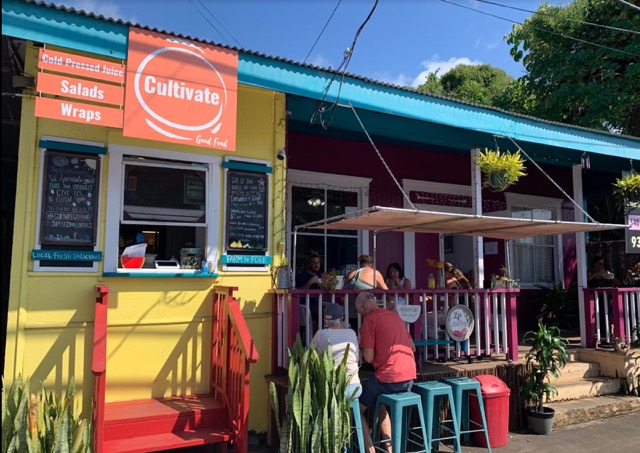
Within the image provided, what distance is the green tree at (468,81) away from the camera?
83.1 feet

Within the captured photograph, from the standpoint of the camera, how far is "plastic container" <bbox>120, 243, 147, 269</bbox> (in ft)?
15.3

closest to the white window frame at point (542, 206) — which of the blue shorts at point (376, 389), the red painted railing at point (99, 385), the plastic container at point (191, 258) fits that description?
the blue shorts at point (376, 389)

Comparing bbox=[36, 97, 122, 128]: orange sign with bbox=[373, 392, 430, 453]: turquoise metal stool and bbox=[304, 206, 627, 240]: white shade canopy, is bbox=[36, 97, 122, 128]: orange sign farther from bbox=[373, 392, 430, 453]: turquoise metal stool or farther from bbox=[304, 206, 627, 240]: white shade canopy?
bbox=[373, 392, 430, 453]: turquoise metal stool

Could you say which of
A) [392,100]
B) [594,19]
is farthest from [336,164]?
[594,19]

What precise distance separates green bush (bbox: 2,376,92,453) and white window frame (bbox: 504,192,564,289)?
25.7ft

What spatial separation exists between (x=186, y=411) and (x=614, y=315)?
19.4 feet

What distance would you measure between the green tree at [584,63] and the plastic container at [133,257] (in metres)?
9.29

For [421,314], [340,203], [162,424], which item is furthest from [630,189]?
[162,424]

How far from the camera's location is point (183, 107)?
4363 mm

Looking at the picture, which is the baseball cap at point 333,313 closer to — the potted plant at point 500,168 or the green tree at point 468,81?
the potted plant at point 500,168

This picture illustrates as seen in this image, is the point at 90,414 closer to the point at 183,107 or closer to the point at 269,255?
the point at 269,255

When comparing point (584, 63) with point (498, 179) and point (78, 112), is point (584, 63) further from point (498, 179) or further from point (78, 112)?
point (78, 112)

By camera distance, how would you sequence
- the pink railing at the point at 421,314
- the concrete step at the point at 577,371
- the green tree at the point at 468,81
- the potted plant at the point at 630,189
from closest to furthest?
the pink railing at the point at 421,314
the concrete step at the point at 577,371
the potted plant at the point at 630,189
the green tree at the point at 468,81

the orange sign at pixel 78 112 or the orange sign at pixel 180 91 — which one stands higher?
the orange sign at pixel 180 91
